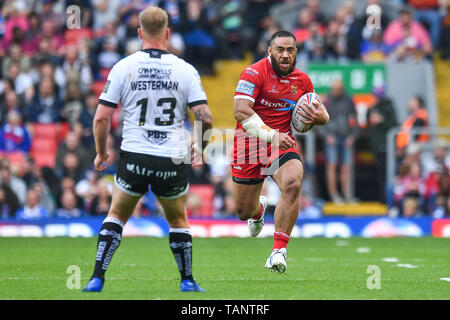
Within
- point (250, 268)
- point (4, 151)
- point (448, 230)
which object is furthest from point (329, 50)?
point (250, 268)

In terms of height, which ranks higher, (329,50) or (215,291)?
(329,50)

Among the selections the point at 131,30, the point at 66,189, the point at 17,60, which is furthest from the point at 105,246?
the point at 131,30

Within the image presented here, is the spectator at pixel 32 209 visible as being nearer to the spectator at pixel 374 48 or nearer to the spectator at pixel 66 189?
the spectator at pixel 66 189

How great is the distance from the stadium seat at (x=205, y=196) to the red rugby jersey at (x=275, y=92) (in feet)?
25.8

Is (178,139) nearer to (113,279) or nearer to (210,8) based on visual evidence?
(113,279)

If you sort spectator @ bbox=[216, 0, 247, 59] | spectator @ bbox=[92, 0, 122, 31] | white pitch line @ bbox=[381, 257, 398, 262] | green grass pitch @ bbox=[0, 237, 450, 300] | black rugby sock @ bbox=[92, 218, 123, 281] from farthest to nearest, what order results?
spectator @ bbox=[216, 0, 247, 59], spectator @ bbox=[92, 0, 122, 31], white pitch line @ bbox=[381, 257, 398, 262], green grass pitch @ bbox=[0, 237, 450, 300], black rugby sock @ bbox=[92, 218, 123, 281]

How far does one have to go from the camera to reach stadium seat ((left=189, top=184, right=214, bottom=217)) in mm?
18266

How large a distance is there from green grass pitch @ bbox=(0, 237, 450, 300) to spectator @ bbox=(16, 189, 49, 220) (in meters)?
1.51

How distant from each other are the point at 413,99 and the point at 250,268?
906cm

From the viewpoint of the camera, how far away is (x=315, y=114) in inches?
394

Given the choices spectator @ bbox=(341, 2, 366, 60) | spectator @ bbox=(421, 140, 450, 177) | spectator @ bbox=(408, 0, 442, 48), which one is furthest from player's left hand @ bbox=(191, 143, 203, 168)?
spectator @ bbox=(408, 0, 442, 48)

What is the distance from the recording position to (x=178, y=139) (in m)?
8.05

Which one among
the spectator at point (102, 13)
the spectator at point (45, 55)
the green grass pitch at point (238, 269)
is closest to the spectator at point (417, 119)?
the green grass pitch at point (238, 269)

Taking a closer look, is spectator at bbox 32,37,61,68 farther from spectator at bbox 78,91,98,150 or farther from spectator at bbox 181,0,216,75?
spectator at bbox 181,0,216,75
